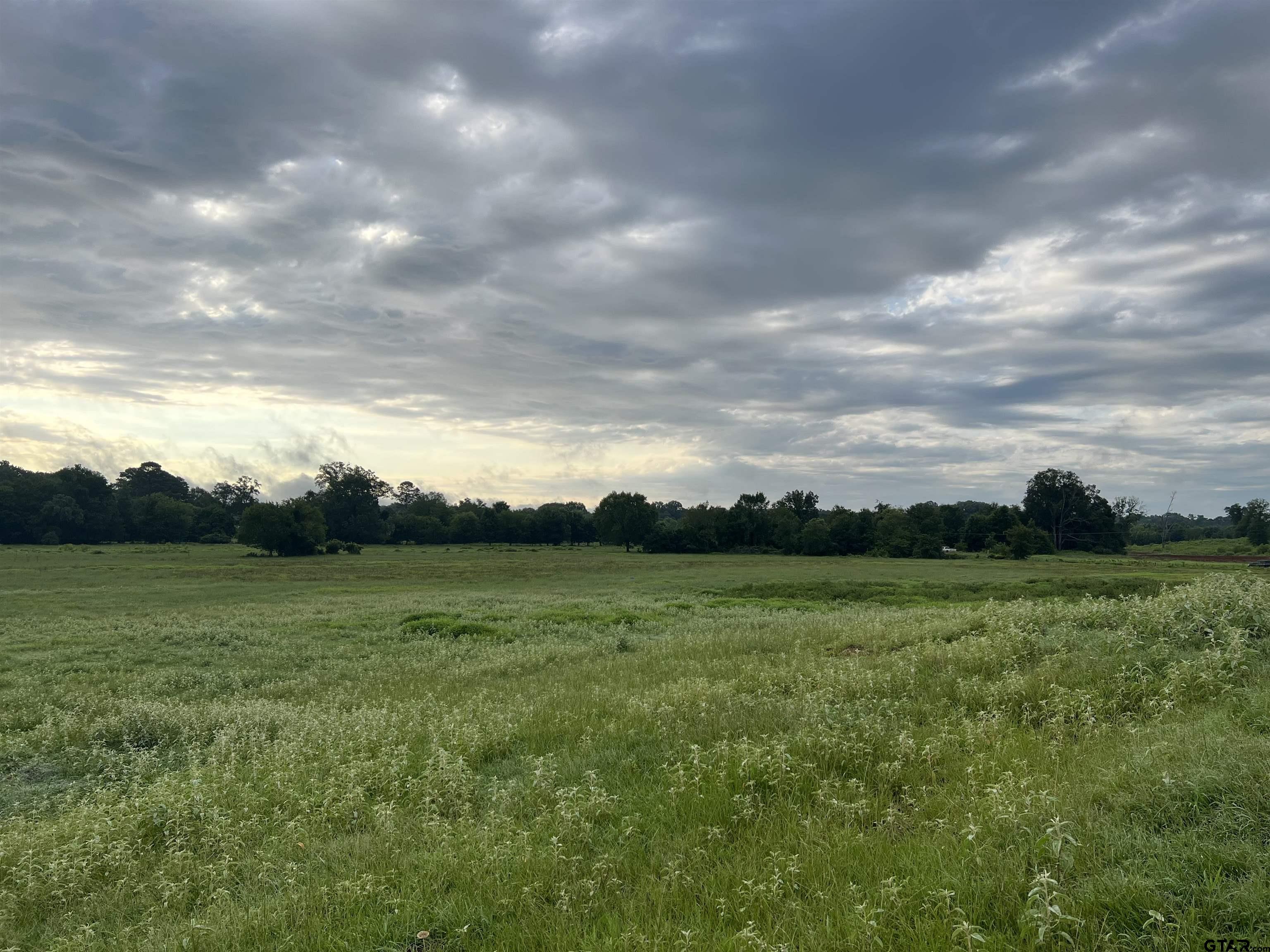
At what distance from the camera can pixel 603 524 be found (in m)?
153

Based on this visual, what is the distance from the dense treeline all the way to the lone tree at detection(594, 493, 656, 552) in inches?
11.4

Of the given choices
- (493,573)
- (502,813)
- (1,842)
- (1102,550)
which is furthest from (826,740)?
(1102,550)

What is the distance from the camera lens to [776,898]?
5.28 meters

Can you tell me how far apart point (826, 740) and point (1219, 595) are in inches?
408

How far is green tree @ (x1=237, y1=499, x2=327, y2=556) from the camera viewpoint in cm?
10675

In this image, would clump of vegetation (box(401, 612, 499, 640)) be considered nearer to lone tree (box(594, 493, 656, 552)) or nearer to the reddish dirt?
the reddish dirt

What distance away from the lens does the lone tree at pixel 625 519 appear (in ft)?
488

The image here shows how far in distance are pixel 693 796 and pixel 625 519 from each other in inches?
5578

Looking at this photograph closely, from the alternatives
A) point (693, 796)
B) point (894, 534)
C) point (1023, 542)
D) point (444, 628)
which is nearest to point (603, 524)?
point (894, 534)

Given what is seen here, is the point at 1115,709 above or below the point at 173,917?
above

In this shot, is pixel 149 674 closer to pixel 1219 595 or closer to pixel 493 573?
pixel 1219 595

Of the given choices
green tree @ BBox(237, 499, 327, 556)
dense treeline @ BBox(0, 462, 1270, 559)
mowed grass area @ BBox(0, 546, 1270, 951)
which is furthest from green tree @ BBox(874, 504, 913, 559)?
mowed grass area @ BBox(0, 546, 1270, 951)

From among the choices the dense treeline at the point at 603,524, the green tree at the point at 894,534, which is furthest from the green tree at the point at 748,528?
the green tree at the point at 894,534

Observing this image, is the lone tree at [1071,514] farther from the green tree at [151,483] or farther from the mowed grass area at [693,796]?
the green tree at [151,483]
